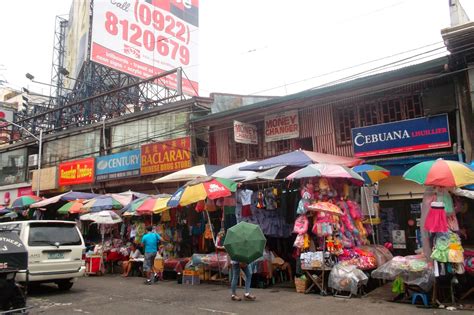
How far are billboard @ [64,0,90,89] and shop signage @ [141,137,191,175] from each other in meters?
11.1

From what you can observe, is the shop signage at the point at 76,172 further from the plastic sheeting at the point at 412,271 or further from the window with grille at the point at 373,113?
the plastic sheeting at the point at 412,271

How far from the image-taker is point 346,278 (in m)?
8.93

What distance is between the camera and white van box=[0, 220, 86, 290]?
32.9 feet

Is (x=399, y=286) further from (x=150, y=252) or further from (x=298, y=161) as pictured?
(x=150, y=252)

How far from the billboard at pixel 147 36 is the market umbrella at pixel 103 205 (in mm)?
12106

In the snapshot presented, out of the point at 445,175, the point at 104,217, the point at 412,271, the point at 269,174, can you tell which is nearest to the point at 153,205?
the point at 104,217

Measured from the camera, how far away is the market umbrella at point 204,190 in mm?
10914

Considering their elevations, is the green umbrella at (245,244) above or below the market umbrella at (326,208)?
below

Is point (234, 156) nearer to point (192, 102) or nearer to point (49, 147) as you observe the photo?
point (192, 102)

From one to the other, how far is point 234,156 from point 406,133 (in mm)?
7050

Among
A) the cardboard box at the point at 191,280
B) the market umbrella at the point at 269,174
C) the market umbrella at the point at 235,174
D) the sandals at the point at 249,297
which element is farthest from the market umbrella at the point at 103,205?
the sandals at the point at 249,297

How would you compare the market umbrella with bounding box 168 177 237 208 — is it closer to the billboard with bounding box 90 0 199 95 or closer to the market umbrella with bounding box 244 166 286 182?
the market umbrella with bounding box 244 166 286 182

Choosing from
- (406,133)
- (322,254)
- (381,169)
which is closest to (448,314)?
(322,254)

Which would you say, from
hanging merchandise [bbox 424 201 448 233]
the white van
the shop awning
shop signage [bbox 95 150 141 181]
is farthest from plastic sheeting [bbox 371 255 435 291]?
shop signage [bbox 95 150 141 181]
